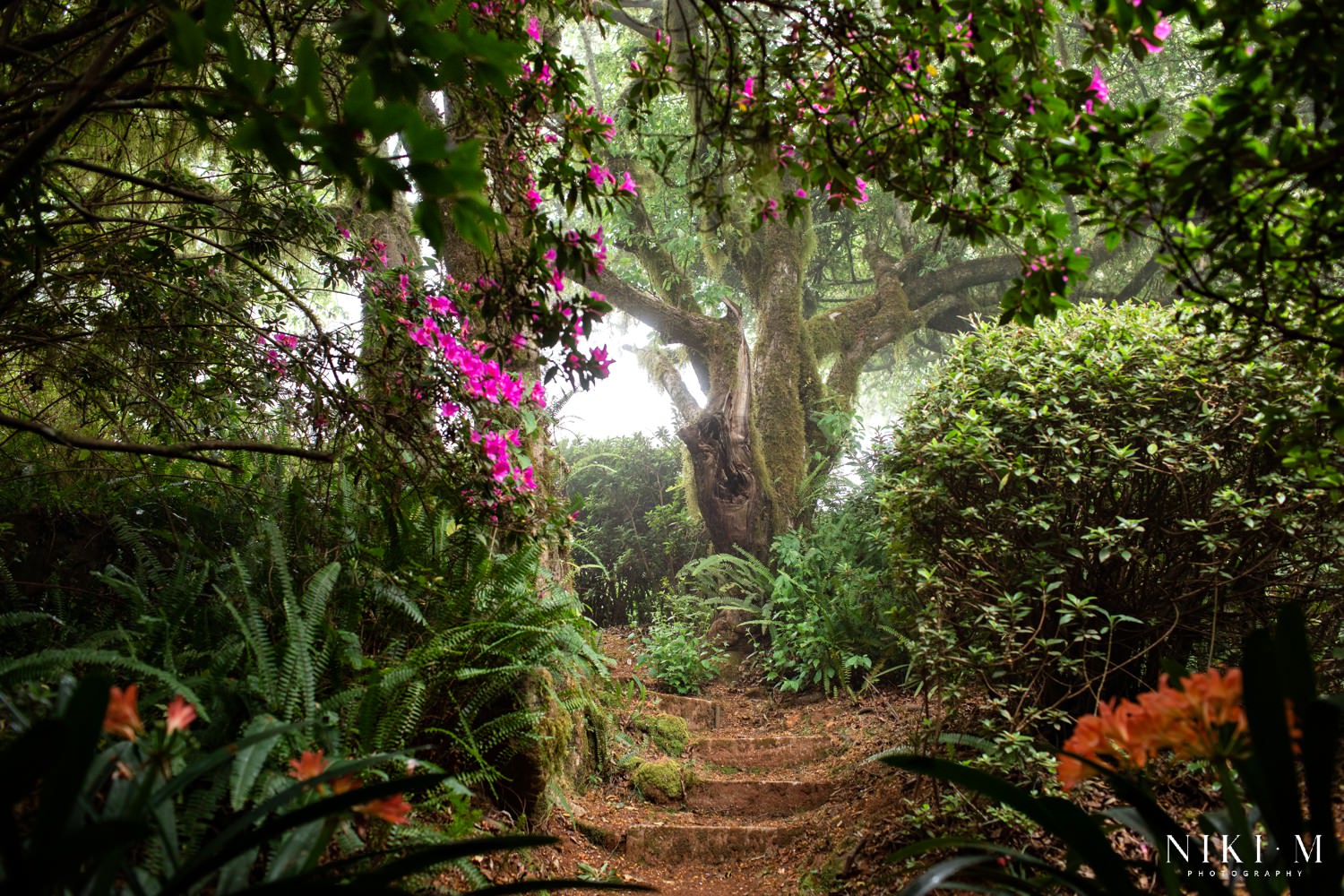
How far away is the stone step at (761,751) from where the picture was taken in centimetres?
422

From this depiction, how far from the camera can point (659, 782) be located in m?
3.76

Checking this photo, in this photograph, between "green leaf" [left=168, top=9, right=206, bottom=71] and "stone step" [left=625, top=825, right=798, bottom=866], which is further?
"stone step" [left=625, top=825, right=798, bottom=866]

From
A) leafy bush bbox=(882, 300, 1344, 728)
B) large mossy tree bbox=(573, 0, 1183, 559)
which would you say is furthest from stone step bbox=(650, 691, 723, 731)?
leafy bush bbox=(882, 300, 1344, 728)

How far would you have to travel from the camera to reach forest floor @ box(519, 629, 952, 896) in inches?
108

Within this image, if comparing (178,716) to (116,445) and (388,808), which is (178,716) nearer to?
(388,808)

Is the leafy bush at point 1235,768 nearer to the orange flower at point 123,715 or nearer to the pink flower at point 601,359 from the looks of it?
the orange flower at point 123,715

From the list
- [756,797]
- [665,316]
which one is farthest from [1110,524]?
[665,316]

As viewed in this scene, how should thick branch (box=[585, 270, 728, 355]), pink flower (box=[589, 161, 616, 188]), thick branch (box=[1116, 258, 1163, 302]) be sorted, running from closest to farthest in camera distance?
pink flower (box=[589, 161, 616, 188]) → thick branch (box=[585, 270, 728, 355]) → thick branch (box=[1116, 258, 1163, 302])

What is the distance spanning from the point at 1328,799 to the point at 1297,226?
3.29 feet

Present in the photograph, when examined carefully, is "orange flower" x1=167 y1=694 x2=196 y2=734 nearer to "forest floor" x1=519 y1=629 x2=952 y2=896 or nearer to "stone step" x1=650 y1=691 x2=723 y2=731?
"forest floor" x1=519 y1=629 x2=952 y2=896

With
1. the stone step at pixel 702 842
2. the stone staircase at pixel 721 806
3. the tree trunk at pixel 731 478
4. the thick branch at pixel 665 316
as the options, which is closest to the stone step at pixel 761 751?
the stone staircase at pixel 721 806

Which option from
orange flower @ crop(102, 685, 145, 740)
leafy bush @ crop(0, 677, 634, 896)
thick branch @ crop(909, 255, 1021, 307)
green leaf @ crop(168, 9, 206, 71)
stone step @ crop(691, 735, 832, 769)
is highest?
thick branch @ crop(909, 255, 1021, 307)

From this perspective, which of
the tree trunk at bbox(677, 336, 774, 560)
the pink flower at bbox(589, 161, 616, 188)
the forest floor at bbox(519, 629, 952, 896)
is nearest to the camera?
the pink flower at bbox(589, 161, 616, 188)

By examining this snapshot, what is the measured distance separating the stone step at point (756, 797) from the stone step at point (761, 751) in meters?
0.46
